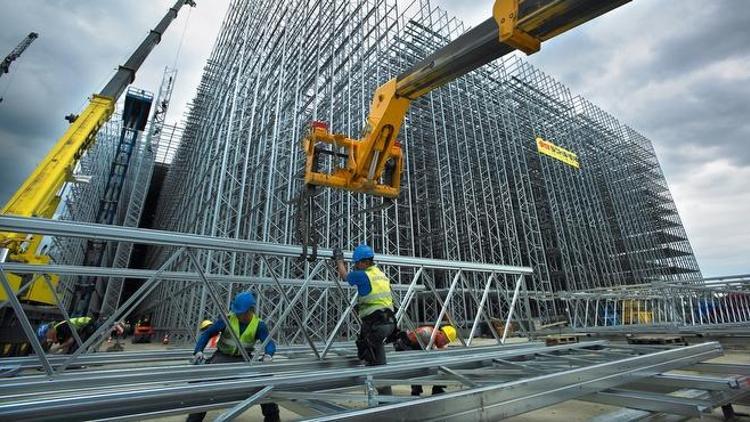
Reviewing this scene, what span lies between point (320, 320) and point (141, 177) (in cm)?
1884

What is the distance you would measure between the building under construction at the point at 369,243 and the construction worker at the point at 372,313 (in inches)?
9.0

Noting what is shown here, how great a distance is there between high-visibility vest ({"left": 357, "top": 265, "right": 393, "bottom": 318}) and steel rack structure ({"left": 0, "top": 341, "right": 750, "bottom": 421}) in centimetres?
58

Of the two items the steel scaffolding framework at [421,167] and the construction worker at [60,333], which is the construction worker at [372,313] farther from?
the construction worker at [60,333]

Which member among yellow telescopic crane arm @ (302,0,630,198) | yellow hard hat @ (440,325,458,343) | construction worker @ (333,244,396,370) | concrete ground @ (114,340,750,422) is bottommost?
concrete ground @ (114,340,750,422)

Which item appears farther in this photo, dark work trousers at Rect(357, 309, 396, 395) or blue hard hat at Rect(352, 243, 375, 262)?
blue hard hat at Rect(352, 243, 375, 262)

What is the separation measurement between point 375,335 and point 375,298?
0.93ft

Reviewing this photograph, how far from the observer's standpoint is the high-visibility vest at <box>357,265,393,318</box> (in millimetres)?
3053

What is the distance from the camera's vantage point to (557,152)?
59.7 ft

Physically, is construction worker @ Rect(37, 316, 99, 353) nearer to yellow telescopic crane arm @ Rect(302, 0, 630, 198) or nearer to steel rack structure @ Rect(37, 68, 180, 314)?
steel rack structure @ Rect(37, 68, 180, 314)

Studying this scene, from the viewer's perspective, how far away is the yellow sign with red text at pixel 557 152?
56.3ft

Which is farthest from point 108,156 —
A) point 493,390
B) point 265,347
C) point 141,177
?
point 493,390

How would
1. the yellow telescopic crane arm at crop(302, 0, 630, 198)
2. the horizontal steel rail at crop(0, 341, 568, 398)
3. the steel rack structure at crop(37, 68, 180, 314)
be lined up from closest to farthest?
the horizontal steel rail at crop(0, 341, 568, 398)
the yellow telescopic crane arm at crop(302, 0, 630, 198)
the steel rack structure at crop(37, 68, 180, 314)

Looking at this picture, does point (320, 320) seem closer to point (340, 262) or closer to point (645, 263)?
point (340, 262)

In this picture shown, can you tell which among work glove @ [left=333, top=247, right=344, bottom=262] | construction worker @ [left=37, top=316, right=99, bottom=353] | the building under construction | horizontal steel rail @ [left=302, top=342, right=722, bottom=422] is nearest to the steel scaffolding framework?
the building under construction
